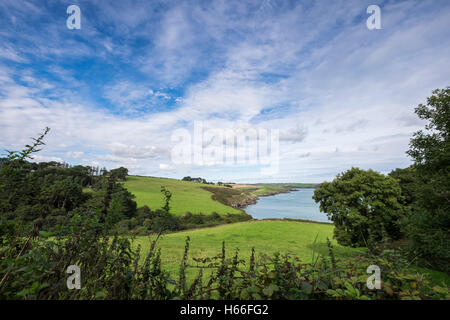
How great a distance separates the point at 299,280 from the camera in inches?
67.3

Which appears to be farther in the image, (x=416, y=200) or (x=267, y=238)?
(x=267, y=238)

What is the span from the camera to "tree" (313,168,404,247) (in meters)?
15.1

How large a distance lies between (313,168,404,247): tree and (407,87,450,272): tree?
3887 mm

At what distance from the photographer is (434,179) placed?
9.84 meters

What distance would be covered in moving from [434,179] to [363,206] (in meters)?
6.39

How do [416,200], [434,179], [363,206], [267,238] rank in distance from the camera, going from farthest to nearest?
[267,238], [363,206], [416,200], [434,179]

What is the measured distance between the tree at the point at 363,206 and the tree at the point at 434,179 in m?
3.89

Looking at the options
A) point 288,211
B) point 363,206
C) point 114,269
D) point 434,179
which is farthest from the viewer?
point 288,211

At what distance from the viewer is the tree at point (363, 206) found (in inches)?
595

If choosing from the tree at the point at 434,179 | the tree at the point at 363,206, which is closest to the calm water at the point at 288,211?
the tree at the point at 363,206

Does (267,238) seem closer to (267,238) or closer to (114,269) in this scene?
(267,238)

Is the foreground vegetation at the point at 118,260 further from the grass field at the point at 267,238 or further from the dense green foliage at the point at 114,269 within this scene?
the grass field at the point at 267,238

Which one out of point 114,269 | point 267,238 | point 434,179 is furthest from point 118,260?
point 267,238
